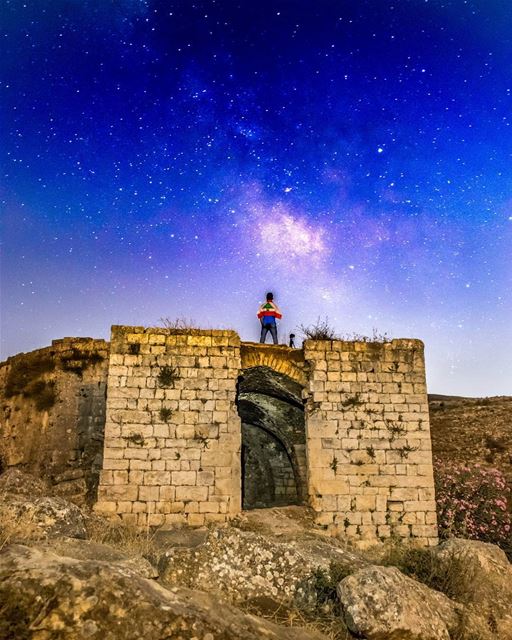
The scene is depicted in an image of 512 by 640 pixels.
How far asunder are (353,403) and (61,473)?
6.34m

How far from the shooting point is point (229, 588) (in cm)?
552

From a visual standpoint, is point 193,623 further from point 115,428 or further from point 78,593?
point 115,428

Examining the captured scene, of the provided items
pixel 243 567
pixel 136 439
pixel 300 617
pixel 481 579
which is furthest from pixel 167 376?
pixel 481 579

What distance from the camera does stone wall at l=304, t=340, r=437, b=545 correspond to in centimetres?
988

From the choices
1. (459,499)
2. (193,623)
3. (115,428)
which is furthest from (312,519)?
(193,623)

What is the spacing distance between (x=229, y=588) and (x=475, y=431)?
11.9 meters

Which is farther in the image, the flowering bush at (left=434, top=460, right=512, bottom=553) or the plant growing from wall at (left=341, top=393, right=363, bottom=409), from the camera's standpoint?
the flowering bush at (left=434, top=460, right=512, bottom=553)

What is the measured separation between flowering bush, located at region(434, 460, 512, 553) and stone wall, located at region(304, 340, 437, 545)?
189 centimetres

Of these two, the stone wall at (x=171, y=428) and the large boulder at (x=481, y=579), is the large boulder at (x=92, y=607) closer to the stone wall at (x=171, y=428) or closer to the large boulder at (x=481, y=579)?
the large boulder at (x=481, y=579)

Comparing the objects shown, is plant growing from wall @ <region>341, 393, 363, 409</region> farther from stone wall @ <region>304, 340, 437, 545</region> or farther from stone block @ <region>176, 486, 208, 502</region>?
stone block @ <region>176, 486, 208, 502</region>

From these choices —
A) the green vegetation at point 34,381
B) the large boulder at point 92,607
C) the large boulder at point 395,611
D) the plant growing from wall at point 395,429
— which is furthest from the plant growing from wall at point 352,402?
the large boulder at point 92,607

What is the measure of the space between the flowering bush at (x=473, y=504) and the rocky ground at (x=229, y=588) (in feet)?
16.3

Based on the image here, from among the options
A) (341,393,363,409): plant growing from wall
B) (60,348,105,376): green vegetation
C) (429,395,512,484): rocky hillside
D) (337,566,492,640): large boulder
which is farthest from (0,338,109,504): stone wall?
(429,395,512,484): rocky hillside

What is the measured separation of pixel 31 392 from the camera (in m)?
12.7
